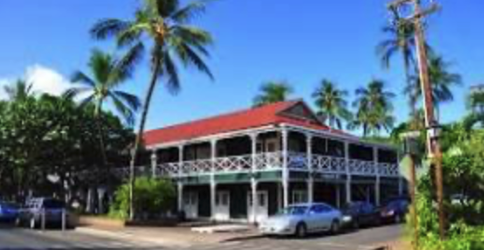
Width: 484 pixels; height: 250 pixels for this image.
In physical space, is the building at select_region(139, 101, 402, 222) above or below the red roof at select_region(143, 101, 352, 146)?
below

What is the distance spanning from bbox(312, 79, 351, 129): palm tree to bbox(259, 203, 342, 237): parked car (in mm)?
41830

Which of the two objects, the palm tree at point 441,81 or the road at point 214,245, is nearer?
the road at point 214,245

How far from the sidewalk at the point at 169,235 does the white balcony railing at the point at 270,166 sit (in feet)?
15.3

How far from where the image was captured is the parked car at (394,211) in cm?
3738

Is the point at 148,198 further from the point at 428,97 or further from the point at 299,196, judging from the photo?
the point at 428,97

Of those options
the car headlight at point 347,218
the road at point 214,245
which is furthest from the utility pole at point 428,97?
the car headlight at point 347,218

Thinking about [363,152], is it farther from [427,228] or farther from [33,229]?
[427,228]

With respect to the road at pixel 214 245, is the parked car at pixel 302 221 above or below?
above

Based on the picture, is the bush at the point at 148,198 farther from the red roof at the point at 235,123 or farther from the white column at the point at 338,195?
the white column at the point at 338,195

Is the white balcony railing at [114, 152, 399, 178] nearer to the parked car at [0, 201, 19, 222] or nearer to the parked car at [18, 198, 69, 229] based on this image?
the parked car at [18, 198, 69, 229]

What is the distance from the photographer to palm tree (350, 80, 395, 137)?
2908 inches

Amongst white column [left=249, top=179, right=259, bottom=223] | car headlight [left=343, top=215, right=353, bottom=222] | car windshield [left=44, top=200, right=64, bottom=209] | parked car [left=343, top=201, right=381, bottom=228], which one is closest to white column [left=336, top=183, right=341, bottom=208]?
white column [left=249, top=179, right=259, bottom=223]

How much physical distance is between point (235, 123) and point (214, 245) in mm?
16018

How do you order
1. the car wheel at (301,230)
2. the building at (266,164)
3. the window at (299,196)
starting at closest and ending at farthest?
the car wheel at (301,230)
the building at (266,164)
the window at (299,196)
